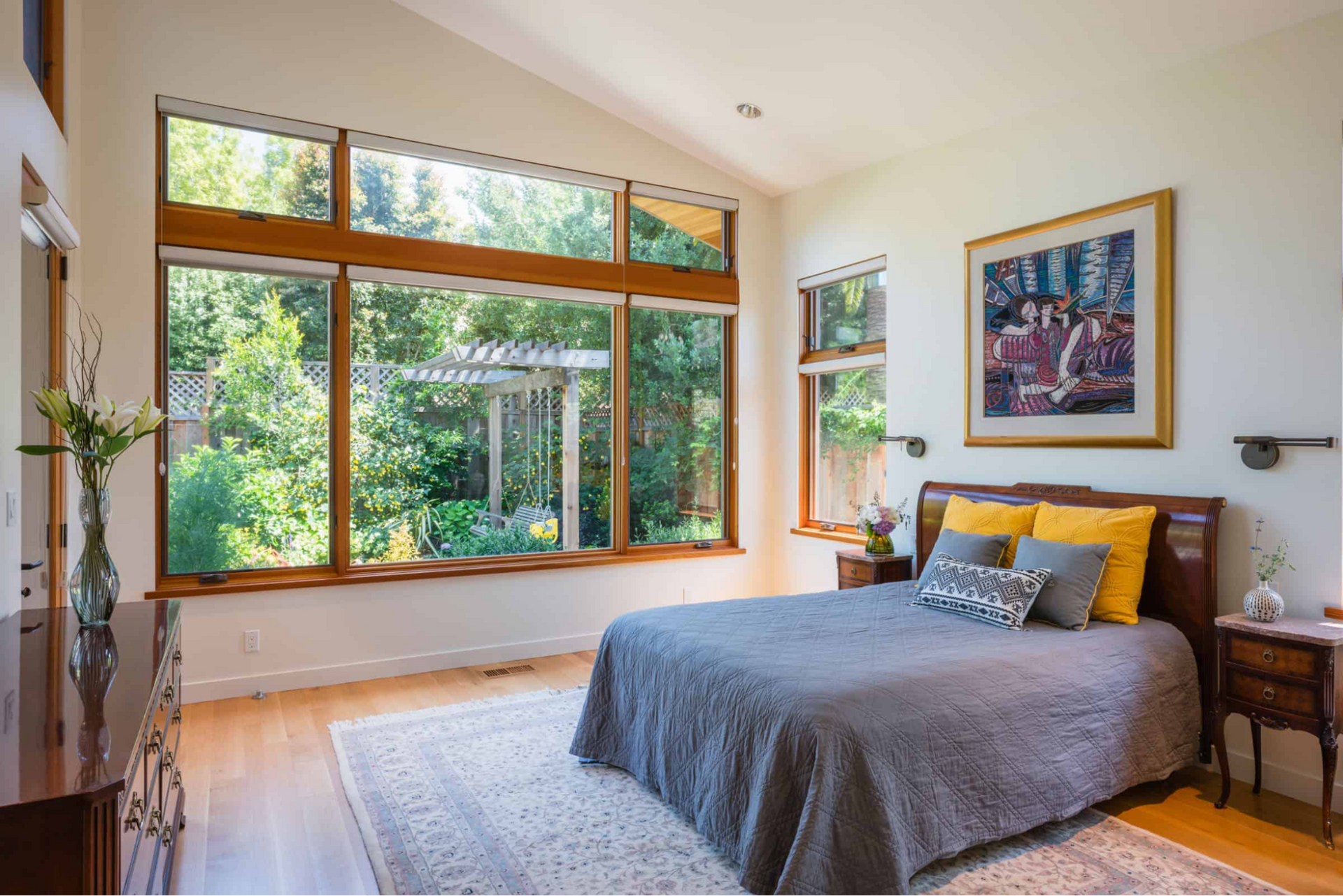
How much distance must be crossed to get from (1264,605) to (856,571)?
202cm

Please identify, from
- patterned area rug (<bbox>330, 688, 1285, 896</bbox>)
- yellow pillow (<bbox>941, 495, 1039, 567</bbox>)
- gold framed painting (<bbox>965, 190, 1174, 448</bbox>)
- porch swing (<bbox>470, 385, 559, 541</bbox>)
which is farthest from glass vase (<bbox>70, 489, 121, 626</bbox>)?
gold framed painting (<bbox>965, 190, 1174, 448</bbox>)

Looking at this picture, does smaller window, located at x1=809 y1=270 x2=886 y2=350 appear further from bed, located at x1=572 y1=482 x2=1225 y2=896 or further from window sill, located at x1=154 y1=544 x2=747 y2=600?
bed, located at x1=572 y1=482 x2=1225 y2=896

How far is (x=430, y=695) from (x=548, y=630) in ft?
3.17

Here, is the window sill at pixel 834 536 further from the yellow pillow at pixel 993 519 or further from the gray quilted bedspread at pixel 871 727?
the gray quilted bedspread at pixel 871 727

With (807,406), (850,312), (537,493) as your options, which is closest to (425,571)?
(537,493)

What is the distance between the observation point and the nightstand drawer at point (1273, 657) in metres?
2.69

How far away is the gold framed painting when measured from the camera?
11.6 feet

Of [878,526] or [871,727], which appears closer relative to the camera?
[871,727]

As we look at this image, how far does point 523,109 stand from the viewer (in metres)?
4.92

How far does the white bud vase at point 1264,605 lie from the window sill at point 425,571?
126 inches

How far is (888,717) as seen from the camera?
231cm

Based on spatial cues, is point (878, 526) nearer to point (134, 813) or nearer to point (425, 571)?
point (425, 571)

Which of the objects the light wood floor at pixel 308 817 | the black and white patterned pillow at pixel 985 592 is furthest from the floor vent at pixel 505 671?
the black and white patterned pillow at pixel 985 592

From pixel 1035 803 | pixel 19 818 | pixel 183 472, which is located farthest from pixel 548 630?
pixel 19 818
